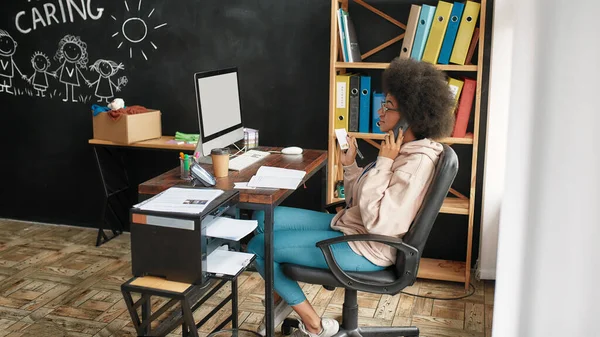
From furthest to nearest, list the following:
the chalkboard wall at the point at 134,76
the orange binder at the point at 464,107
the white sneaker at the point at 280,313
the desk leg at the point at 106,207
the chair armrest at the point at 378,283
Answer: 1. the desk leg at the point at 106,207
2. the chalkboard wall at the point at 134,76
3. the orange binder at the point at 464,107
4. the white sneaker at the point at 280,313
5. the chair armrest at the point at 378,283

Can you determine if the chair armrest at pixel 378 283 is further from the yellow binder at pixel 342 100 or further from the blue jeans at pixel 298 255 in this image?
the yellow binder at pixel 342 100

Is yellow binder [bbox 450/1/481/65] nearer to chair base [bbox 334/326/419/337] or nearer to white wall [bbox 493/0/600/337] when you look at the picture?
chair base [bbox 334/326/419/337]

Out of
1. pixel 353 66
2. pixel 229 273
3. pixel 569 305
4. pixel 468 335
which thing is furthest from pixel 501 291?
pixel 353 66

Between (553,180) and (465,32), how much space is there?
8.05ft

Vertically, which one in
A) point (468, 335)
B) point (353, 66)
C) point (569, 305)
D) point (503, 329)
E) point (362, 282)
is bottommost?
point (468, 335)

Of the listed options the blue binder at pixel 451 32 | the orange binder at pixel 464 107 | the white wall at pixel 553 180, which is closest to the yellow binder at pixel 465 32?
the blue binder at pixel 451 32

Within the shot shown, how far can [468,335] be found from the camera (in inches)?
119

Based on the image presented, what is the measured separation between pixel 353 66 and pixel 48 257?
2161mm

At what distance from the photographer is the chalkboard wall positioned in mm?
3945

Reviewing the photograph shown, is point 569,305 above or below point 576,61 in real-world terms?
below

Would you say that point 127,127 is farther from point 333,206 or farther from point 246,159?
point 333,206

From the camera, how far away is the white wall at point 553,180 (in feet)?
3.10

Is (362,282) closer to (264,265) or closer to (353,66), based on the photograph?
(264,265)

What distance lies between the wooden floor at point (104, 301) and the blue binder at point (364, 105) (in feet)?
2.99
